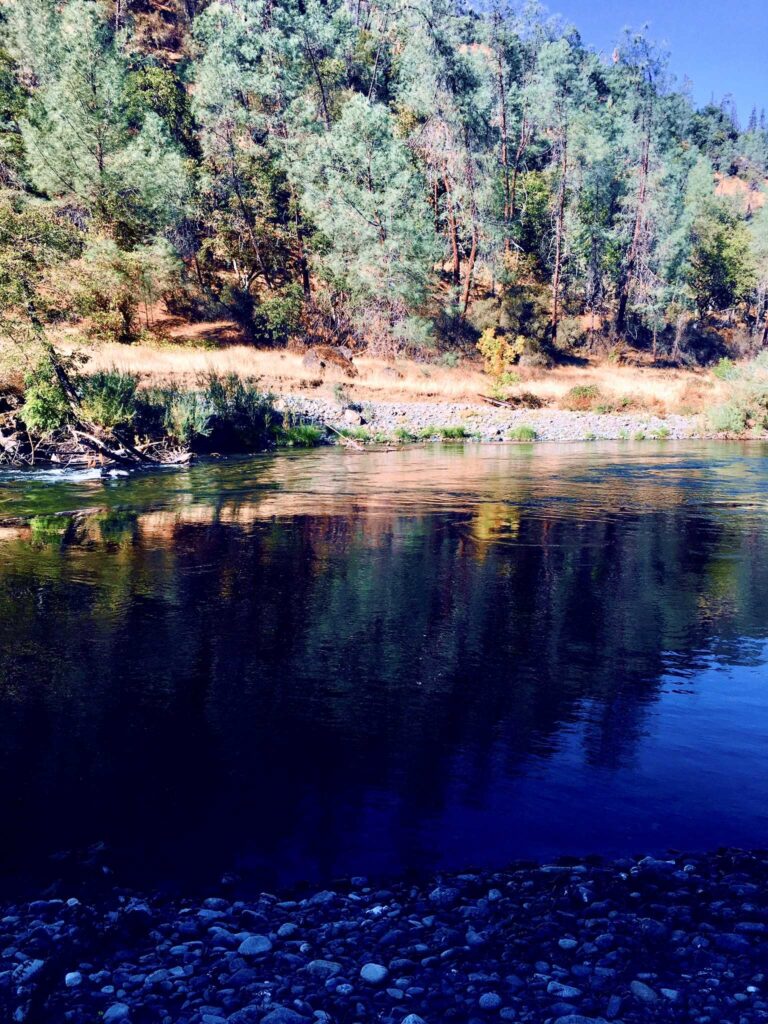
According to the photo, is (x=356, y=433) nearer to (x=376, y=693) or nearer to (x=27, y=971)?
(x=376, y=693)

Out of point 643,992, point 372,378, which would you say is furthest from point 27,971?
point 372,378

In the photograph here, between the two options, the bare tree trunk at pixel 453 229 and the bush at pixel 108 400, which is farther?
the bare tree trunk at pixel 453 229

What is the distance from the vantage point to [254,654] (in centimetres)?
828

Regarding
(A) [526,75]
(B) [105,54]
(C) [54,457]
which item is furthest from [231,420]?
(A) [526,75]

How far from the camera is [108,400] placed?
83.6 feet

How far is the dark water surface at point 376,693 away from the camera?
16.2ft

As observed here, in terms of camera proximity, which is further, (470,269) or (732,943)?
(470,269)

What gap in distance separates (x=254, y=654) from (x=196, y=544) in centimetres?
649

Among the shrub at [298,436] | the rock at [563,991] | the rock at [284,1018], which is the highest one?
the shrub at [298,436]

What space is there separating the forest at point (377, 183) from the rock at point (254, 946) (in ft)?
145

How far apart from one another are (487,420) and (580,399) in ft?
34.0

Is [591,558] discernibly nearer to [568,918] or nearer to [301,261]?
[568,918]

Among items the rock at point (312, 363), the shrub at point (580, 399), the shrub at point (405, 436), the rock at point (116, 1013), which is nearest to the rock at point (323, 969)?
the rock at point (116, 1013)

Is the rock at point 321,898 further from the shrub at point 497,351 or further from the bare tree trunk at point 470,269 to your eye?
the bare tree trunk at point 470,269
